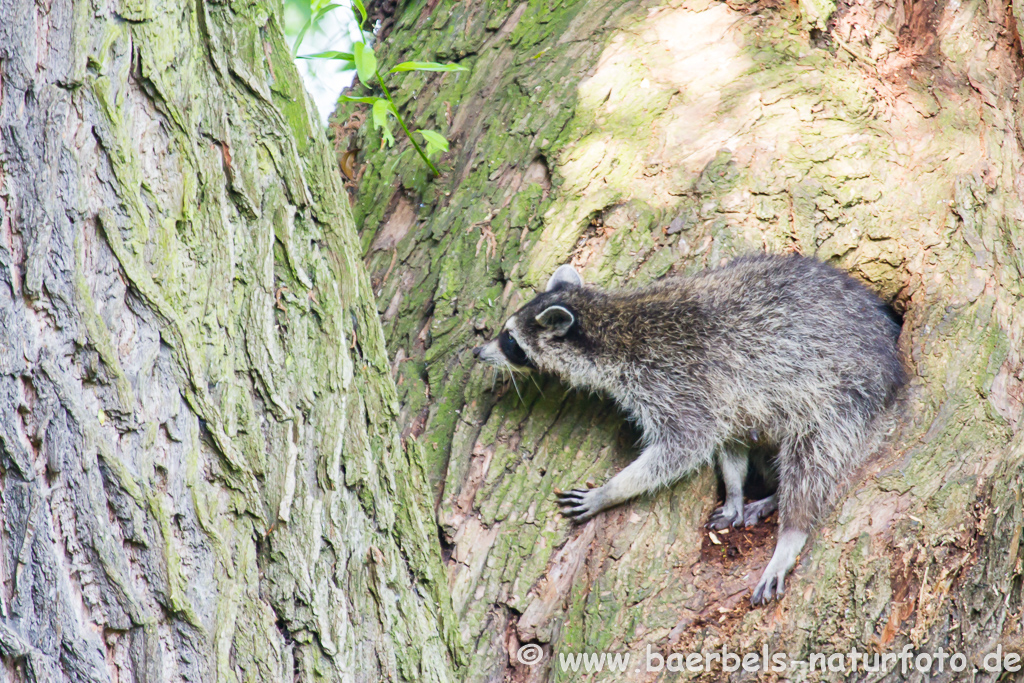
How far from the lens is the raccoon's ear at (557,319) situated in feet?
11.3

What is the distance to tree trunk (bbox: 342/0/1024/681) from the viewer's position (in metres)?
2.64

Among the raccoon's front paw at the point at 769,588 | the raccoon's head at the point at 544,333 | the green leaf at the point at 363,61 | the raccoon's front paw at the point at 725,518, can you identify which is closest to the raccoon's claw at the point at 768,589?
the raccoon's front paw at the point at 769,588

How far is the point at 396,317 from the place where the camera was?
347 cm

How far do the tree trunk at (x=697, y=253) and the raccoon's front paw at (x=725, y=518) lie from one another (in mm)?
40

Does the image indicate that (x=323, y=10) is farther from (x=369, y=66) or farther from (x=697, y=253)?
(x=697, y=253)

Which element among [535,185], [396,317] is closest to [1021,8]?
[535,185]

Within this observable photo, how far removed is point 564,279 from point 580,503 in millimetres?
1037

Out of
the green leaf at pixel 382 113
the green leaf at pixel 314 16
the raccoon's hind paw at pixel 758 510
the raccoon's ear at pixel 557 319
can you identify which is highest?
the green leaf at pixel 314 16

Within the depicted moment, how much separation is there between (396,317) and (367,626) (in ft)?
5.39

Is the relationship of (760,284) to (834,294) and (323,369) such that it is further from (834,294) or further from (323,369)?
(323,369)

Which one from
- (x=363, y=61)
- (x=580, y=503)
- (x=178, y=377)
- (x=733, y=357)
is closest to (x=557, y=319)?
(x=733, y=357)

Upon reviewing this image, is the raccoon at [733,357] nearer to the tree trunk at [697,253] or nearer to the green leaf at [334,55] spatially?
the tree trunk at [697,253]

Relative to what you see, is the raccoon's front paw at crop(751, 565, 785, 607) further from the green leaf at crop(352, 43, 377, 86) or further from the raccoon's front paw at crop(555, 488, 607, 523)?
the green leaf at crop(352, 43, 377, 86)

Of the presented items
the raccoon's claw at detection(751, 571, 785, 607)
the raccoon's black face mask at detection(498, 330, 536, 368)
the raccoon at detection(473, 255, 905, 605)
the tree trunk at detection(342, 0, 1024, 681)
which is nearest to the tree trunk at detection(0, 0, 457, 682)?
the tree trunk at detection(342, 0, 1024, 681)
